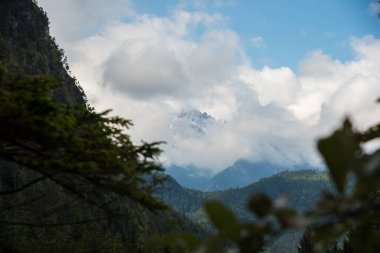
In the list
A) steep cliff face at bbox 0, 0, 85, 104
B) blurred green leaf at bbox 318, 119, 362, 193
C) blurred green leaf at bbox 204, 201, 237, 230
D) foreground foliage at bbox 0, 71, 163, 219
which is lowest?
blurred green leaf at bbox 204, 201, 237, 230

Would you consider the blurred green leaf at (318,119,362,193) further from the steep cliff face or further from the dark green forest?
the steep cliff face

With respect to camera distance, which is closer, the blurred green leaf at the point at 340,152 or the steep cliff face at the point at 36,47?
the blurred green leaf at the point at 340,152

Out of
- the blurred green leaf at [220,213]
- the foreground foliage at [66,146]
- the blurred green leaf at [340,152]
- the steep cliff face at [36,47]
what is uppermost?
the steep cliff face at [36,47]

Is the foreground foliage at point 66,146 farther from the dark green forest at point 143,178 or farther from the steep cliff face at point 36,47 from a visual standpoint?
the steep cliff face at point 36,47

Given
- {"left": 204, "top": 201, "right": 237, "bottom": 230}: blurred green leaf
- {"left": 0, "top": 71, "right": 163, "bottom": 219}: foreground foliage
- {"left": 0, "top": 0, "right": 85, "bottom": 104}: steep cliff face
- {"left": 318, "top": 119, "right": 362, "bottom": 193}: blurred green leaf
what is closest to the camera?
{"left": 318, "top": 119, "right": 362, "bottom": 193}: blurred green leaf

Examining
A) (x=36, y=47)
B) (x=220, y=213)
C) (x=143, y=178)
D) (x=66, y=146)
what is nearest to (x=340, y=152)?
(x=220, y=213)

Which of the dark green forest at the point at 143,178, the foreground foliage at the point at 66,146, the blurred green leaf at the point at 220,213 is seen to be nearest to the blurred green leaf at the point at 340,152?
the dark green forest at the point at 143,178

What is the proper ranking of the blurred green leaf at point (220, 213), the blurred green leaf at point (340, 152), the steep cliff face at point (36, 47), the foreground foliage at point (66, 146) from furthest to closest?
the steep cliff face at point (36, 47), the foreground foliage at point (66, 146), the blurred green leaf at point (220, 213), the blurred green leaf at point (340, 152)

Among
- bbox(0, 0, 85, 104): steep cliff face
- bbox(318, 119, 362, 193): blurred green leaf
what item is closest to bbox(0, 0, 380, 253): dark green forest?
bbox(318, 119, 362, 193): blurred green leaf

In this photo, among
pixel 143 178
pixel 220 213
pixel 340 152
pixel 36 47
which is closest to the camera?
pixel 340 152

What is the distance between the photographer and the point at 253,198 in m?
0.99

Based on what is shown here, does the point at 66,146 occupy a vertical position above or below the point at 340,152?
above

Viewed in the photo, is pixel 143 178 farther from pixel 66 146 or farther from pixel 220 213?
pixel 220 213

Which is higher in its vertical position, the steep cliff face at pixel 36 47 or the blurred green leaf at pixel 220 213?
the steep cliff face at pixel 36 47
